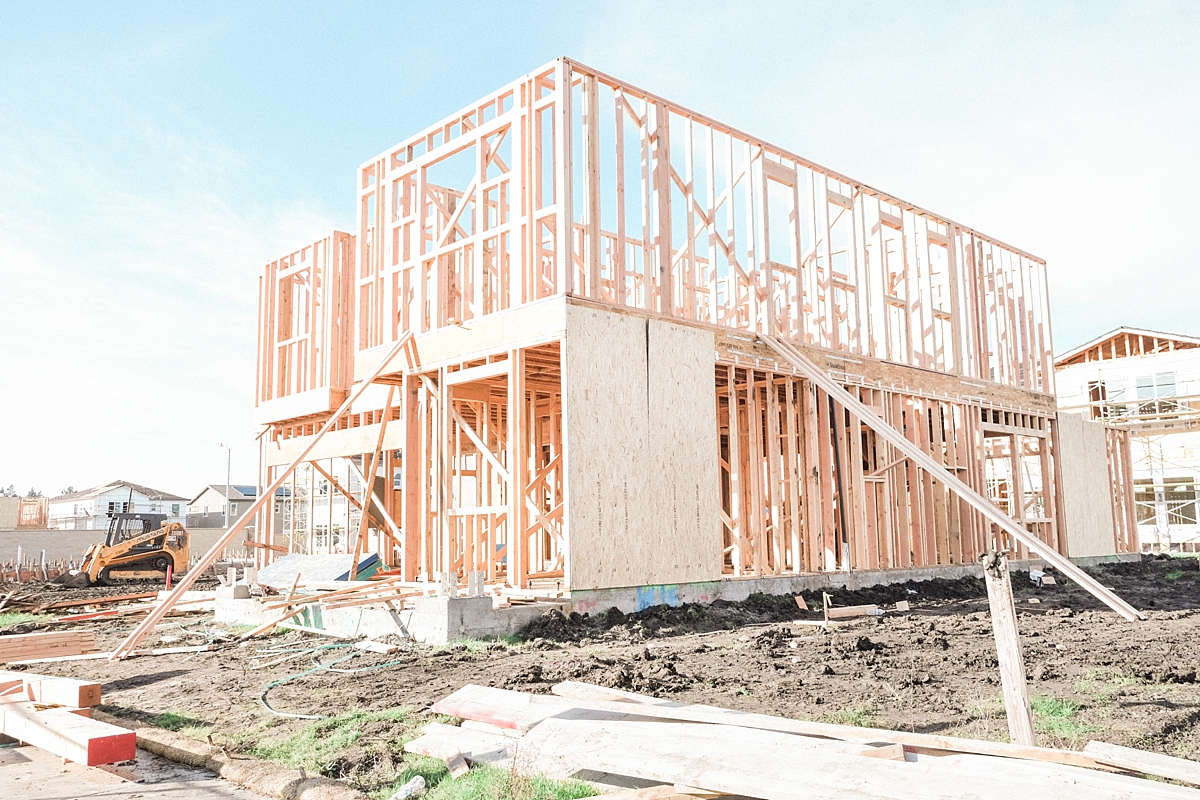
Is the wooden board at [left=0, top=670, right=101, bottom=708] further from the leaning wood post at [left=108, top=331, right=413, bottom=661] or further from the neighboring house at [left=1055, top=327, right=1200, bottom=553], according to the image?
the neighboring house at [left=1055, top=327, right=1200, bottom=553]

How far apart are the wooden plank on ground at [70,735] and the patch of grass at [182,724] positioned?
622 mm

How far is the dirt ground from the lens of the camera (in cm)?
594

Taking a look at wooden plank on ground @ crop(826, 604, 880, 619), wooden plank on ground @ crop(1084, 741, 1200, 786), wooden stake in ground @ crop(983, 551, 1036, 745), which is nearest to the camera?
wooden plank on ground @ crop(1084, 741, 1200, 786)

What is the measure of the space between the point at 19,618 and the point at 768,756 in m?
16.1

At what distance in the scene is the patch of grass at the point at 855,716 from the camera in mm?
5805

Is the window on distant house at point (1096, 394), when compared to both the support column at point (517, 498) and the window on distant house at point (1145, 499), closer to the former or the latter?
the window on distant house at point (1145, 499)

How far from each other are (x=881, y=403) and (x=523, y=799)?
44.6 feet

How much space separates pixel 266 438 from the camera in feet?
69.9

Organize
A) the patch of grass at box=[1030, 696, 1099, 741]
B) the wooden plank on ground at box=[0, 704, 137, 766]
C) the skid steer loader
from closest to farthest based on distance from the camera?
the patch of grass at box=[1030, 696, 1099, 741], the wooden plank on ground at box=[0, 704, 137, 766], the skid steer loader

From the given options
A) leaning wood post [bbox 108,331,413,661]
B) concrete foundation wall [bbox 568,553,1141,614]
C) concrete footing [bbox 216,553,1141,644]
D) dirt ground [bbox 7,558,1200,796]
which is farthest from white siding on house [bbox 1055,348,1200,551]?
leaning wood post [bbox 108,331,413,661]

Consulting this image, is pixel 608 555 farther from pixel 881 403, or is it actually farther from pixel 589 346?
pixel 881 403

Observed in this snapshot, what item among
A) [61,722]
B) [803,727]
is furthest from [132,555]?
[803,727]

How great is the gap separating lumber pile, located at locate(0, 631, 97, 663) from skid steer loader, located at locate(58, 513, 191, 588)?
52.4 ft

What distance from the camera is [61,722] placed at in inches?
246
